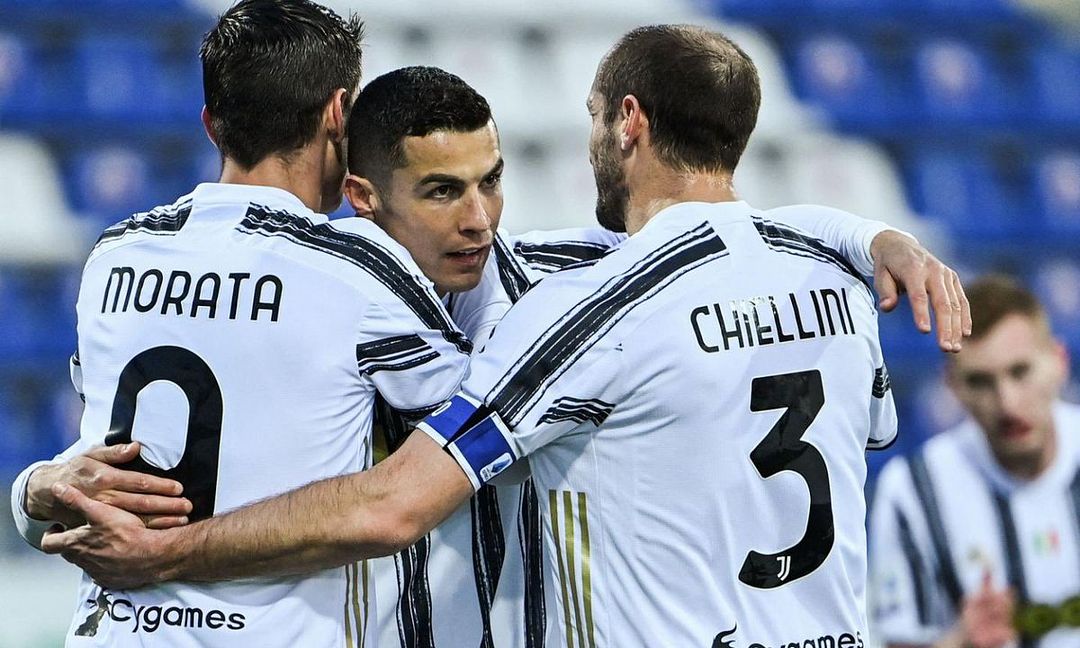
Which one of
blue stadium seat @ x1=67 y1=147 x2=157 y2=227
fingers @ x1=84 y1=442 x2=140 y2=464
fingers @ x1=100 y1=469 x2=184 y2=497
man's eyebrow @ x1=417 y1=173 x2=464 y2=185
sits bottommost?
fingers @ x1=100 y1=469 x2=184 y2=497

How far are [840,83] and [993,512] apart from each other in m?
6.65

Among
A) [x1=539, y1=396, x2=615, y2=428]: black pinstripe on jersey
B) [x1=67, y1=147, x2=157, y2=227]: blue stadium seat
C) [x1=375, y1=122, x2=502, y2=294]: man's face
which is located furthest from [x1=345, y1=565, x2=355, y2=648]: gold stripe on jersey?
[x1=67, y1=147, x2=157, y2=227]: blue stadium seat

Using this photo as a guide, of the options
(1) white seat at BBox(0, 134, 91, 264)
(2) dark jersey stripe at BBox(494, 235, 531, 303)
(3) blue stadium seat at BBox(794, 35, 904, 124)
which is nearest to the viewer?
(2) dark jersey stripe at BBox(494, 235, 531, 303)

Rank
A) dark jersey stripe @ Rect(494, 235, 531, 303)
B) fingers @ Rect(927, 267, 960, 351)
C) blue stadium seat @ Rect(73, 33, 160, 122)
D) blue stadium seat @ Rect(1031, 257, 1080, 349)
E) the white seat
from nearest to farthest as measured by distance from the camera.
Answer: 1. fingers @ Rect(927, 267, 960, 351)
2. dark jersey stripe @ Rect(494, 235, 531, 303)
3. the white seat
4. blue stadium seat @ Rect(73, 33, 160, 122)
5. blue stadium seat @ Rect(1031, 257, 1080, 349)

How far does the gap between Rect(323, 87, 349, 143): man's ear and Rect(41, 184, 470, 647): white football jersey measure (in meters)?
0.27

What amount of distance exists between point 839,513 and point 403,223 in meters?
1.04

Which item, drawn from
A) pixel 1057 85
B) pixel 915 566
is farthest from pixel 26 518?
pixel 1057 85

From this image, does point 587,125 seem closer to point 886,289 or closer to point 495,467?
point 886,289

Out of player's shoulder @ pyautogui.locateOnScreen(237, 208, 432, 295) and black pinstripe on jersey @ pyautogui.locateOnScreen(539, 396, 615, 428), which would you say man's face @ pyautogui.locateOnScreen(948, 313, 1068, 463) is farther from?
player's shoulder @ pyautogui.locateOnScreen(237, 208, 432, 295)

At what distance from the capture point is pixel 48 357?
8.30 metres

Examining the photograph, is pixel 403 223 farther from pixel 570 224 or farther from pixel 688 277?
pixel 570 224

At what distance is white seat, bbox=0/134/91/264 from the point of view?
28.1 ft

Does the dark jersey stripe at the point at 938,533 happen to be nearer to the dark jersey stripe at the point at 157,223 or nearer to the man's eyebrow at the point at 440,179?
the man's eyebrow at the point at 440,179

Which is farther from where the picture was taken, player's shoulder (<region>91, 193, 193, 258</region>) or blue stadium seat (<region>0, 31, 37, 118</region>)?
blue stadium seat (<region>0, 31, 37, 118</region>)
